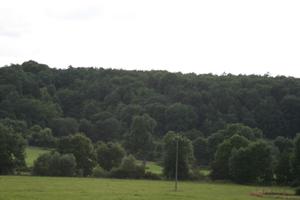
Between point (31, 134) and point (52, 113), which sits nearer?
point (31, 134)

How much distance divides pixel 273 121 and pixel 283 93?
46.8 feet

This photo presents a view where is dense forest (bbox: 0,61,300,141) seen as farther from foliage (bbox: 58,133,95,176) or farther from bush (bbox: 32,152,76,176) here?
bush (bbox: 32,152,76,176)

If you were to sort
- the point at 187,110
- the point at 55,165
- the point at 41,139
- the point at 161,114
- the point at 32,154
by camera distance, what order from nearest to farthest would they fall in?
the point at 55,165 < the point at 32,154 < the point at 41,139 < the point at 187,110 < the point at 161,114

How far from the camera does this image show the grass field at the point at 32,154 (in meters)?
119

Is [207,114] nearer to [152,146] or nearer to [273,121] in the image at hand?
[273,121]

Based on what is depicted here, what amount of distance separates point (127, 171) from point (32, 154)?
3256 cm

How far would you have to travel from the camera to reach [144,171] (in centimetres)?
11175

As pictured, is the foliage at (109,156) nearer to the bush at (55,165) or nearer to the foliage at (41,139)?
the bush at (55,165)

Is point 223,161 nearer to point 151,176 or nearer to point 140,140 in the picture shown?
point 151,176

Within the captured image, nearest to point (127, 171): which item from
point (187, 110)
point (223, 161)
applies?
point (223, 161)

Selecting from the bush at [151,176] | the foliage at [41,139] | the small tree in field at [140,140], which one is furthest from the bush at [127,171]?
the foliage at [41,139]

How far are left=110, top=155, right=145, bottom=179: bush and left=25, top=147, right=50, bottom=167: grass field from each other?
17299 mm

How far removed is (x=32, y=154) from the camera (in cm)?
13350

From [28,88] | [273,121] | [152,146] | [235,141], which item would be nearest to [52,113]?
[28,88]
